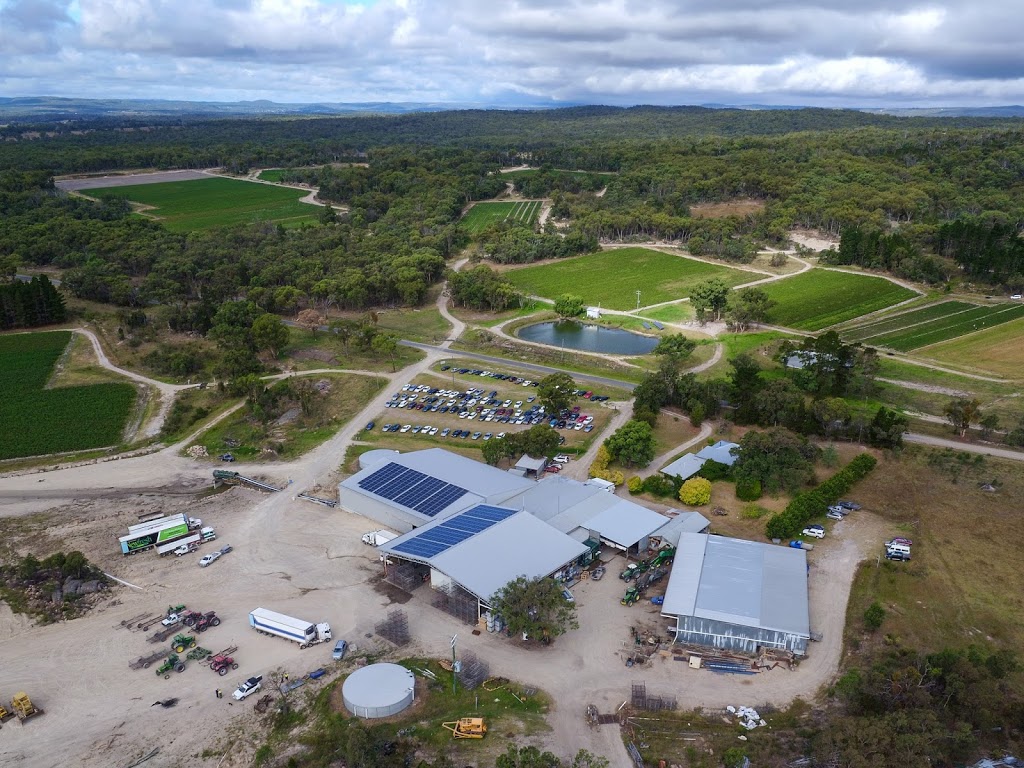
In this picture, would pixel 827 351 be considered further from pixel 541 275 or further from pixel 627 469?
pixel 541 275

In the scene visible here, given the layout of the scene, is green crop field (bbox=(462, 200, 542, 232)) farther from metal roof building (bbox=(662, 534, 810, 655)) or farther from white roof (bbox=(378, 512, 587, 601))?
metal roof building (bbox=(662, 534, 810, 655))

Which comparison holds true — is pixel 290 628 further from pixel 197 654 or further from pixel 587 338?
pixel 587 338

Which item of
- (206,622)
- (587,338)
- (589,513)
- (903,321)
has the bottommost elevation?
(206,622)

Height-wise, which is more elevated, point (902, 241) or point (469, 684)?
point (902, 241)

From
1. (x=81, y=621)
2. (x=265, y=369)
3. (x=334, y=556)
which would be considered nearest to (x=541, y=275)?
(x=265, y=369)

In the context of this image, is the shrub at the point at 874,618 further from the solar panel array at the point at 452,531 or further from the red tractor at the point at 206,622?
the red tractor at the point at 206,622

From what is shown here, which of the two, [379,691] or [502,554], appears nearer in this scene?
[379,691]

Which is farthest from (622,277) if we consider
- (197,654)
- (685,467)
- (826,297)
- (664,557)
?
(197,654)
